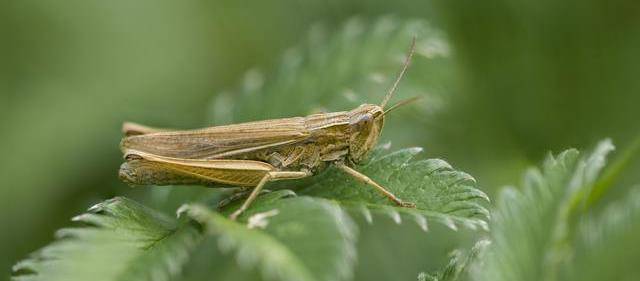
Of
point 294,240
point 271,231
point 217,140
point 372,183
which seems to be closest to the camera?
point 294,240

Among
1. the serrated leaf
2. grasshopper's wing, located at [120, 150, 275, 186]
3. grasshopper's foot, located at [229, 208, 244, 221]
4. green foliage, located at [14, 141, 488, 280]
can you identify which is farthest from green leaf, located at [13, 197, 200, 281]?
the serrated leaf

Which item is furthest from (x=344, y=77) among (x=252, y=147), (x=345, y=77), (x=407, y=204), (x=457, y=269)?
(x=457, y=269)

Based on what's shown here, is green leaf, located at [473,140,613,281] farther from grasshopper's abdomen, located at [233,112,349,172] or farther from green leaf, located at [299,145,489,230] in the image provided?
grasshopper's abdomen, located at [233,112,349,172]

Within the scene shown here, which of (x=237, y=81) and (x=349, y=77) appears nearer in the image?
(x=349, y=77)

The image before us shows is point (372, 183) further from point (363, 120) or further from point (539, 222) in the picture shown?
point (539, 222)

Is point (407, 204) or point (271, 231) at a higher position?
point (407, 204)

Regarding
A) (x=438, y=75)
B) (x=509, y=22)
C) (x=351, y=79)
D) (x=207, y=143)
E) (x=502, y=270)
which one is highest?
(x=509, y=22)

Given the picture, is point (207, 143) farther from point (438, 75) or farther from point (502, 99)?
point (502, 99)

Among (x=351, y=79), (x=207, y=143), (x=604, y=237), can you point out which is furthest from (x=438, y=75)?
(x=604, y=237)
